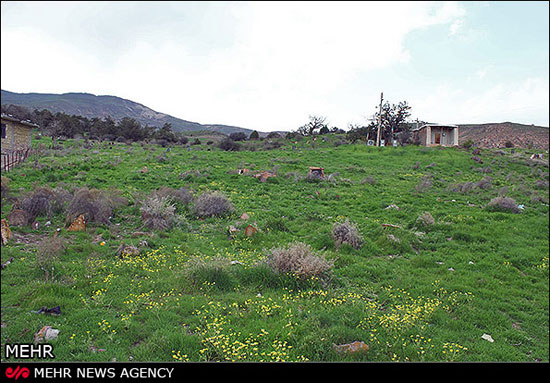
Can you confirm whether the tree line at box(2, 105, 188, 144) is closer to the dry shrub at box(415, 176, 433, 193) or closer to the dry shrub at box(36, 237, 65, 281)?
the dry shrub at box(415, 176, 433, 193)

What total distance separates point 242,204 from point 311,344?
855 cm

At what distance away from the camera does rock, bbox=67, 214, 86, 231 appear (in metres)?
9.04

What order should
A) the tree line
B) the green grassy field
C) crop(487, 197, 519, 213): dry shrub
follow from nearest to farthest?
Answer: the green grassy field < crop(487, 197, 519, 213): dry shrub < the tree line

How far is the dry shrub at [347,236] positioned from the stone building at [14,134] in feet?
80.2

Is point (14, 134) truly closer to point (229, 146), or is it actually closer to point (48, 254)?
point (229, 146)

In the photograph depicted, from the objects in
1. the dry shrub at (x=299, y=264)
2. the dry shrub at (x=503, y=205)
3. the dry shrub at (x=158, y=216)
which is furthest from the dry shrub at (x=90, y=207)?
the dry shrub at (x=503, y=205)

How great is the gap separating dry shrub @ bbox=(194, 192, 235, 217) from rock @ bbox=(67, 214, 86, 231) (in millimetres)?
3438

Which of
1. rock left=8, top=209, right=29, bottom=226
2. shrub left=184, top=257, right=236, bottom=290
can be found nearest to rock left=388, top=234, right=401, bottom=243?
shrub left=184, top=257, right=236, bottom=290

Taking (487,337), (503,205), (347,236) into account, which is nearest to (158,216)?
(347,236)

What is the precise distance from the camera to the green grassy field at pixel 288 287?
4.29m

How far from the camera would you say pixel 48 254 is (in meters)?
6.56

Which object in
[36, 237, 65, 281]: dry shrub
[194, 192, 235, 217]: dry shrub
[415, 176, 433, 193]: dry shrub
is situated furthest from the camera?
[415, 176, 433, 193]: dry shrub

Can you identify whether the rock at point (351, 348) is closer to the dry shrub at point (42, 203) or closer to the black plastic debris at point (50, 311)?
the black plastic debris at point (50, 311)
